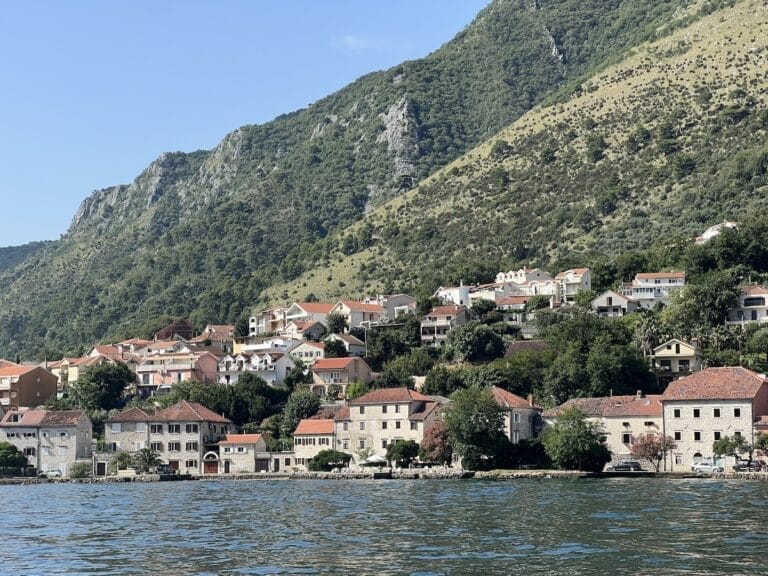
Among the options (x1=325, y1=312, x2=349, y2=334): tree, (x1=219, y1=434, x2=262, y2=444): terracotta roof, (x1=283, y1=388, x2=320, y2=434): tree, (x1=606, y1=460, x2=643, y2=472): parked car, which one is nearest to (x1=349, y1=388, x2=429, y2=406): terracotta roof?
(x1=219, y1=434, x2=262, y2=444): terracotta roof

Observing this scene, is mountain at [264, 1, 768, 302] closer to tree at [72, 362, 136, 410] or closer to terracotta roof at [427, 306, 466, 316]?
terracotta roof at [427, 306, 466, 316]

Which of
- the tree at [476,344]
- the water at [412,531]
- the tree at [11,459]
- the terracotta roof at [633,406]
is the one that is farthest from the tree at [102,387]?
the terracotta roof at [633,406]

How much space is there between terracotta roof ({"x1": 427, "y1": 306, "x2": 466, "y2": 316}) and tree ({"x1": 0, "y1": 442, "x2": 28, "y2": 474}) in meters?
45.6

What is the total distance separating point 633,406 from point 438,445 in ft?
48.9

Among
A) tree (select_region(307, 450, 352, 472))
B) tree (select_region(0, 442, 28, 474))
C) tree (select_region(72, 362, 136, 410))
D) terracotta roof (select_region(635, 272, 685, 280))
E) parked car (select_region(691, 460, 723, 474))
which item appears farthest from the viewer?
tree (select_region(72, 362, 136, 410))

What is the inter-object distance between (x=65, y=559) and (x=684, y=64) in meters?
164

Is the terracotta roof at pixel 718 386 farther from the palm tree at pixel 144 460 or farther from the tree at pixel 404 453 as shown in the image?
the palm tree at pixel 144 460

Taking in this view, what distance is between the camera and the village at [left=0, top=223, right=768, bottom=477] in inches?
3627

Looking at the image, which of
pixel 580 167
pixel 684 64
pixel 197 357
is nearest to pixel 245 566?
pixel 197 357

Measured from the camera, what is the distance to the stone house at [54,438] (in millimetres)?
116000

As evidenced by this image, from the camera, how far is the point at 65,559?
46.6 metres

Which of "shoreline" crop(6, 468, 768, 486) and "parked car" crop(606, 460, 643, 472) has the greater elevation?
"parked car" crop(606, 460, 643, 472)

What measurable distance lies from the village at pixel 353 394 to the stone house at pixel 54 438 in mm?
125

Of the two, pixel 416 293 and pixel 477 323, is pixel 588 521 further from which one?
pixel 416 293
